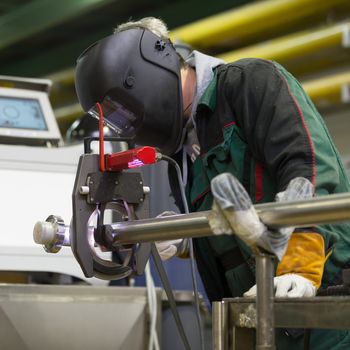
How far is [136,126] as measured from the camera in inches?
68.2

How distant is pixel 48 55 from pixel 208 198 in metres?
4.79

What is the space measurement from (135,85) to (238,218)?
0.79 m

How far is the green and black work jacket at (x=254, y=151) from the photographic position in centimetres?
149

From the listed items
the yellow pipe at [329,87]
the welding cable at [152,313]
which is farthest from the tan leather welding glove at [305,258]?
the yellow pipe at [329,87]

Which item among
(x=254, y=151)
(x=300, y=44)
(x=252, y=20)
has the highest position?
(x=252, y=20)

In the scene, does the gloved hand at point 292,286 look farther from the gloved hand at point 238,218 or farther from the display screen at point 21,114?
the display screen at point 21,114

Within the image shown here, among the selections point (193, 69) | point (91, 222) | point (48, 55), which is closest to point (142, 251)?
point (91, 222)

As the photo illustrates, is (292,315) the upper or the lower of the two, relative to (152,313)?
upper

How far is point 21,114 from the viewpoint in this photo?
2414 mm

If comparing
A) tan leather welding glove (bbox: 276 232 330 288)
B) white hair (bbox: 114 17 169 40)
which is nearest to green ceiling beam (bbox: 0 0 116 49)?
white hair (bbox: 114 17 169 40)

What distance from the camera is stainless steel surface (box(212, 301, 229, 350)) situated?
3.92ft

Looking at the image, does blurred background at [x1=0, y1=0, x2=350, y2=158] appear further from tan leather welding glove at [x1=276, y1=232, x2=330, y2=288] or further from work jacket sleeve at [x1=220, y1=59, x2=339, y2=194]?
tan leather welding glove at [x1=276, y1=232, x2=330, y2=288]

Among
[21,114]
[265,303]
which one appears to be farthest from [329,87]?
[265,303]

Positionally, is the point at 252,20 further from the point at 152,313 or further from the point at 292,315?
the point at 292,315
